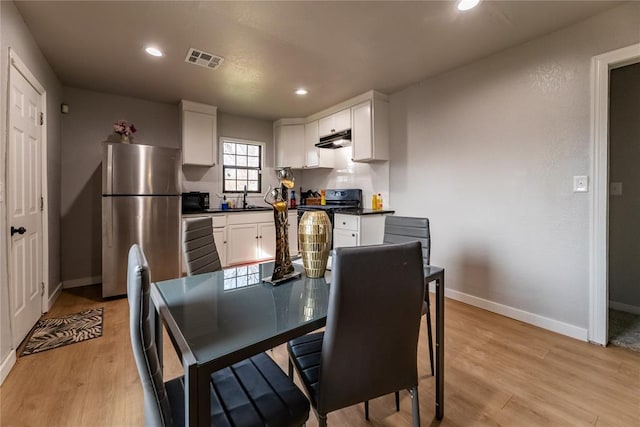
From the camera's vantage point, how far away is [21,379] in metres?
1.77

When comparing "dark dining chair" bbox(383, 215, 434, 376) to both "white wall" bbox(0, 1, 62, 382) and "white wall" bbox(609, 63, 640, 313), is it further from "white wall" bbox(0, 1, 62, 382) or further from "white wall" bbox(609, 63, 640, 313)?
"white wall" bbox(0, 1, 62, 382)

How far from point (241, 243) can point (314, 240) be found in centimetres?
314

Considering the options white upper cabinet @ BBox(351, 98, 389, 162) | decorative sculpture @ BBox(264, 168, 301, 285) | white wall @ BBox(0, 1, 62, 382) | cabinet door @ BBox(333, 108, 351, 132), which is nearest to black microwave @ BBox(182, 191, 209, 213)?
white wall @ BBox(0, 1, 62, 382)

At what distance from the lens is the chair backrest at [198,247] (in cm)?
170

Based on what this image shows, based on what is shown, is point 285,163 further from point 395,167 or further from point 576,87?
point 576,87

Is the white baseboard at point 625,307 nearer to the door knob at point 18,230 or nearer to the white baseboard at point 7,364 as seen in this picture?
the white baseboard at point 7,364

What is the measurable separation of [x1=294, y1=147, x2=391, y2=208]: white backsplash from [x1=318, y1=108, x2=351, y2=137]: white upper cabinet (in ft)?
1.27

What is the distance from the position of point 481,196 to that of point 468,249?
54 cm

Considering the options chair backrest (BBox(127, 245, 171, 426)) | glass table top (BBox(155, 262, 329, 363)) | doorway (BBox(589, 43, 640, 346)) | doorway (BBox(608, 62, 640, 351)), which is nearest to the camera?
chair backrest (BBox(127, 245, 171, 426))

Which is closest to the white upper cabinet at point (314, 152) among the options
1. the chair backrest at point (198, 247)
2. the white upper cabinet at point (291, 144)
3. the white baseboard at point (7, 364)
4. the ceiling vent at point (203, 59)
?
the white upper cabinet at point (291, 144)

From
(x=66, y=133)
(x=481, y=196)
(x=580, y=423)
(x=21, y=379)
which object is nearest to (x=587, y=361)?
(x=580, y=423)

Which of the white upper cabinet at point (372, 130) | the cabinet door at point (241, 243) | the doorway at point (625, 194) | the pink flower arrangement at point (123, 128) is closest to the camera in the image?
the doorway at point (625, 194)

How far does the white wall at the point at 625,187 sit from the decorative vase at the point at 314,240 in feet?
10.3

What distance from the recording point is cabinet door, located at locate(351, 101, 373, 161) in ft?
11.9
